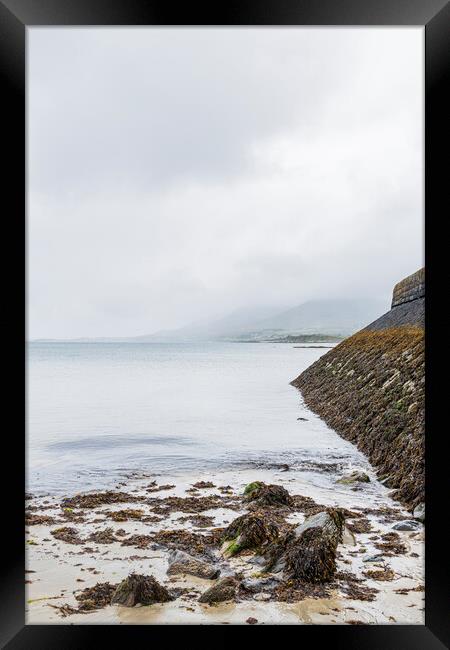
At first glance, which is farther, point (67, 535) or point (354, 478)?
point (354, 478)

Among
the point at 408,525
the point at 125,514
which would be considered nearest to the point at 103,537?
the point at 125,514

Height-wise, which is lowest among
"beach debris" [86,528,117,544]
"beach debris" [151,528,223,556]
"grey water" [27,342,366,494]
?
"grey water" [27,342,366,494]

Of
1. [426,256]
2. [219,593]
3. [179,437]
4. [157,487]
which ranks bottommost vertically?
[179,437]

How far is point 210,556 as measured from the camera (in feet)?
8.00

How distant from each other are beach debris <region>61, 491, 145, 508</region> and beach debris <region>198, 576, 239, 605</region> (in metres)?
1.87

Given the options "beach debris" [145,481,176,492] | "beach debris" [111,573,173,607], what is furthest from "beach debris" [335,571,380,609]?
"beach debris" [145,481,176,492]

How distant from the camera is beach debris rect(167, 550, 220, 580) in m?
2.12

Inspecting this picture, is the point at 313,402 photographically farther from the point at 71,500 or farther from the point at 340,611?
the point at 340,611

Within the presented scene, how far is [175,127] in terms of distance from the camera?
24.5m

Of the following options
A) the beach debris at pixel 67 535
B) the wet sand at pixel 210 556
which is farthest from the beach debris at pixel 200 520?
the beach debris at pixel 67 535

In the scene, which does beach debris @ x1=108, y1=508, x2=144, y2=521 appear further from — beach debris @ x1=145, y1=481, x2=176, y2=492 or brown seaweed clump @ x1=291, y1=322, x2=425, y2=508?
brown seaweed clump @ x1=291, y1=322, x2=425, y2=508

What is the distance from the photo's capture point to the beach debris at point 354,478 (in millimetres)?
3686

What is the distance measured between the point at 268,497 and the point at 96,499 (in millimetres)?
1419

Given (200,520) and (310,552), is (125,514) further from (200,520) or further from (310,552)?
(310,552)
